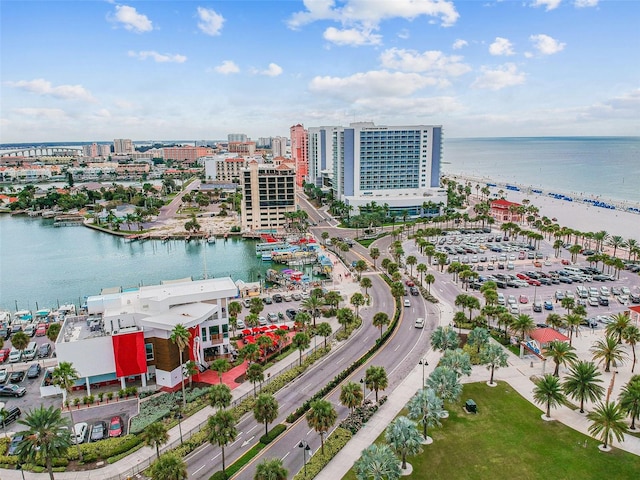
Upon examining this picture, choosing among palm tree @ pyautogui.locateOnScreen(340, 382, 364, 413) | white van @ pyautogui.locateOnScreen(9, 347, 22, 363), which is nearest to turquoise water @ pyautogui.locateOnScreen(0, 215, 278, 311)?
white van @ pyautogui.locateOnScreen(9, 347, 22, 363)

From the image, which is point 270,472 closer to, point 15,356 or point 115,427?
point 115,427

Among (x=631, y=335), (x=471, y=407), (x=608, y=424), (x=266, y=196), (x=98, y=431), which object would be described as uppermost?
(x=266, y=196)

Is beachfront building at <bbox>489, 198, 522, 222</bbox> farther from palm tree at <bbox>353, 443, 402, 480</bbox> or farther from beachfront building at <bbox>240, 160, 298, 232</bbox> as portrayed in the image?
palm tree at <bbox>353, 443, 402, 480</bbox>

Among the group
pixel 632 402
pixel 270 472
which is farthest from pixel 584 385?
pixel 270 472

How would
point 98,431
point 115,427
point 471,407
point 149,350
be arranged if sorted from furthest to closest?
point 149,350, point 471,407, point 115,427, point 98,431

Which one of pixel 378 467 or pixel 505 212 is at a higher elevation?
pixel 505 212
